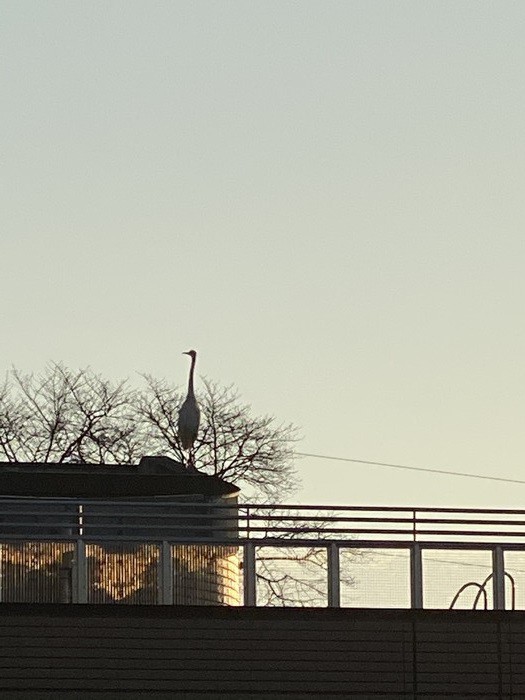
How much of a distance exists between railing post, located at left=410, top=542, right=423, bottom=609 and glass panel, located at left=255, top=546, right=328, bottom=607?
41.4 inches

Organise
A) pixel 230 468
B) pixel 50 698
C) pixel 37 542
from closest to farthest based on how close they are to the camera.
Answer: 1. pixel 50 698
2. pixel 37 542
3. pixel 230 468

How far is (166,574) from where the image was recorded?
91.6ft

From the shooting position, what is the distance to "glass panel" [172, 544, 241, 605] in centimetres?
2797

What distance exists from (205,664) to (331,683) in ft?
4.82

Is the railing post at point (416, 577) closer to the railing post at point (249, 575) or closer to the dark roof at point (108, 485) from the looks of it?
the railing post at point (249, 575)

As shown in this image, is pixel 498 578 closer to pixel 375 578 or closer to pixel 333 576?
pixel 375 578

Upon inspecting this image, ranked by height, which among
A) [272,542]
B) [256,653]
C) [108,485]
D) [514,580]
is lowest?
[256,653]

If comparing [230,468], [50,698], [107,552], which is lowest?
[50,698]

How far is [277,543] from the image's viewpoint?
91.4 feet

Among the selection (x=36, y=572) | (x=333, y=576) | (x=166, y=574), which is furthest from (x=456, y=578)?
(x=36, y=572)

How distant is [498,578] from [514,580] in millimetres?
207

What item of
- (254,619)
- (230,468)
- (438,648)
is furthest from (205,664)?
(230,468)

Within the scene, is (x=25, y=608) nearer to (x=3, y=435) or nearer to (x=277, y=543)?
(x=277, y=543)

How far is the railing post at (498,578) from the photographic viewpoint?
28.0m
